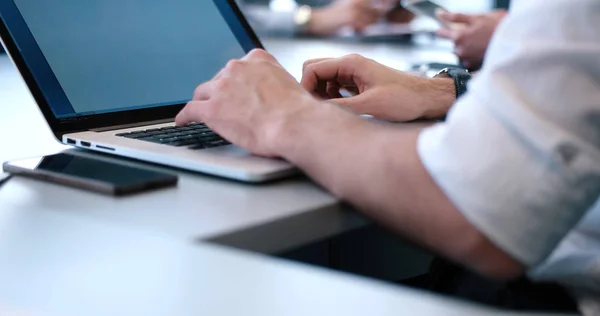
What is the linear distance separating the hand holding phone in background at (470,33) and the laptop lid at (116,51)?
0.84m

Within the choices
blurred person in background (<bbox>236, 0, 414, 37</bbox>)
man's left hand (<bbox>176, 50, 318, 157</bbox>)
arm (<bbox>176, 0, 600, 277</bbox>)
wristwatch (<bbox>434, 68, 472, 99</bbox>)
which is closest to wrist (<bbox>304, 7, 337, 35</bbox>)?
blurred person in background (<bbox>236, 0, 414, 37</bbox>)

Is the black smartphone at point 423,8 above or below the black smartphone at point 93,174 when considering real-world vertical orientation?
below

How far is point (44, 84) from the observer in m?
0.96

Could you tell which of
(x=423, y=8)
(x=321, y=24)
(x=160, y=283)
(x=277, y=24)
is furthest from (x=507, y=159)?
(x=321, y=24)

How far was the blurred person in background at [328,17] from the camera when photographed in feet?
9.90

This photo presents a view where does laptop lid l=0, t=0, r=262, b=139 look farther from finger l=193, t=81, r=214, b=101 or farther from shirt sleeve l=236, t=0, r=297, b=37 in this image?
shirt sleeve l=236, t=0, r=297, b=37

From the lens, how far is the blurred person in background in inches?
119

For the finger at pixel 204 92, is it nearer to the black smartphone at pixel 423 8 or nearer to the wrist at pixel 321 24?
the black smartphone at pixel 423 8

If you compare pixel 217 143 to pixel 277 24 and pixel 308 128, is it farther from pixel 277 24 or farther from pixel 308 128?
pixel 277 24

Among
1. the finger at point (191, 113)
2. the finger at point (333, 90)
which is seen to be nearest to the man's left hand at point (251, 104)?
the finger at point (191, 113)

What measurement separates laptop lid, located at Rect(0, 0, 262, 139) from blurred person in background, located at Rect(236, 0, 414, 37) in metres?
1.79

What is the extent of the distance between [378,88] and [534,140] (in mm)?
448

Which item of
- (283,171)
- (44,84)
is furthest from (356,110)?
(44,84)

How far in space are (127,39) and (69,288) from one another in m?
0.60
